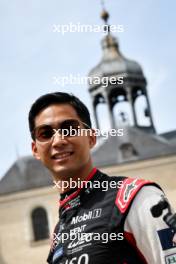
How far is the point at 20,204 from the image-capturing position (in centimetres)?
2678

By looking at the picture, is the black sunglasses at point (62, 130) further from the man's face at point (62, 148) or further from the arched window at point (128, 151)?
the arched window at point (128, 151)

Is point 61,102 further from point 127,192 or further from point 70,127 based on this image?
point 127,192

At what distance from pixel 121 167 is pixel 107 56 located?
747cm

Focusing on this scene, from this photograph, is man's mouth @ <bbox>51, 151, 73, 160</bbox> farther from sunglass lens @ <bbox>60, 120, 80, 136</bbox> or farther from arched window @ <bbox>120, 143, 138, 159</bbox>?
arched window @ <bbox>120, 143, 138, 159</bbox>

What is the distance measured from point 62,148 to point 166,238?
587mm

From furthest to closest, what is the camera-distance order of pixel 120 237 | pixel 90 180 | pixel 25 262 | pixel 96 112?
pixel 96 112, pixel 25 262, pixel 90 180, pixel 120 237

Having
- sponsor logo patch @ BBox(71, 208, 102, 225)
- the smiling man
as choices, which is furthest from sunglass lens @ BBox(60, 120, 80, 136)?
sponsor logo patch @ BBox(71, 208, 102, 225)

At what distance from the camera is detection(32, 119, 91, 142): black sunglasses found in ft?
6.83

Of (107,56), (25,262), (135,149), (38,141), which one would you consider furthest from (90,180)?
(107,56)

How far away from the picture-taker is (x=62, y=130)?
2.10 meters

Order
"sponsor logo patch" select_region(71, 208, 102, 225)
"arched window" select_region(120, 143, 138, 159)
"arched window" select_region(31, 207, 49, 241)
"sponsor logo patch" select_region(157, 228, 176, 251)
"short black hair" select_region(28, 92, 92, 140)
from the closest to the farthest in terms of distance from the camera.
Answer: "sponsor logo patch" select_region(157, 228, 176, 251)
"sponsor logo patch" select_region(71, 208, 102, 225)
"short black hair" select_region(28, 92, 92, 140)
"arched window" select_region(31, 207, 49, 241)
"arched window" select_region(120, 143, 138, 159)

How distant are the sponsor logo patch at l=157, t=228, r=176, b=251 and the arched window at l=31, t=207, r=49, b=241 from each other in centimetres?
2510

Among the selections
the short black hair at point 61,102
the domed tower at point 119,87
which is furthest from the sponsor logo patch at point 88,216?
the domed tower at point 119,87

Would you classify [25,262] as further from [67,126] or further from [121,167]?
[67,126]
